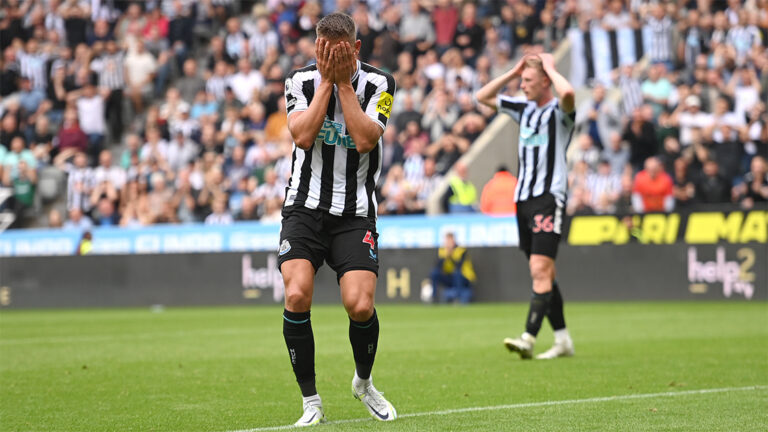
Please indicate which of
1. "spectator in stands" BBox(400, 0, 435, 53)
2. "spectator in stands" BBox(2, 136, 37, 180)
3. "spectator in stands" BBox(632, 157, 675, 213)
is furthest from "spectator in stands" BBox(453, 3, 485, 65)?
"spectator in stands" BBox(2, 136, 37, 180)

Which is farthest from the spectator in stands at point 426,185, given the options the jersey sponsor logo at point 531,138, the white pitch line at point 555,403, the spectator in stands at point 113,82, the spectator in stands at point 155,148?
the white pitch line at point 555,403

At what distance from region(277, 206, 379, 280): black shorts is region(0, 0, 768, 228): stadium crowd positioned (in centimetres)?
1318

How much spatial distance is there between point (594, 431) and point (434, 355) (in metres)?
4.79

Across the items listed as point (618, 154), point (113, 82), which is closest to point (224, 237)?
point (618, 154)

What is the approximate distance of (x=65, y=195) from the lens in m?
25.7

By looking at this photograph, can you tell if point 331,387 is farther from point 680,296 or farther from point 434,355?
point 680,296

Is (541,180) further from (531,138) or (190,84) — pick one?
(190,84)

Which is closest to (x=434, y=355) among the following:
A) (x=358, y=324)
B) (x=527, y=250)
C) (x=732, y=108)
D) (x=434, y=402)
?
(x=527, y=250)

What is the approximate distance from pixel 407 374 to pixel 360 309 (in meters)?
2.82

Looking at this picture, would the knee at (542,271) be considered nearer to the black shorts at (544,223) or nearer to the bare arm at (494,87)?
the black shorts at (544,223)

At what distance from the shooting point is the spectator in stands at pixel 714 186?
1848cm

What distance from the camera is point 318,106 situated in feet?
20.1

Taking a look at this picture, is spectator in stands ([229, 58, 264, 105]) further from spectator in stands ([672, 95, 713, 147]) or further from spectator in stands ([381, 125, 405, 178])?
spectator in stands ([672, 95, 713, 147])

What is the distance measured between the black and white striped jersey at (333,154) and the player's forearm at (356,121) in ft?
0.64
